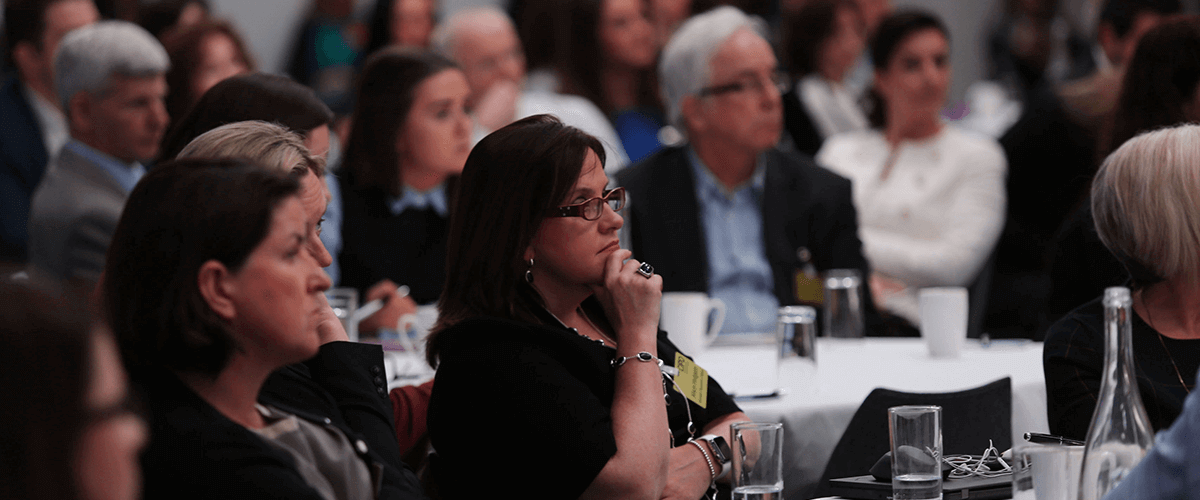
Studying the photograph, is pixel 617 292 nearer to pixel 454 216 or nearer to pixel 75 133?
pixel 454 216

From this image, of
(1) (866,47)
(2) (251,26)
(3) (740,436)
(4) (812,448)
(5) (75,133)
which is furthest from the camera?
(1) (866,47)

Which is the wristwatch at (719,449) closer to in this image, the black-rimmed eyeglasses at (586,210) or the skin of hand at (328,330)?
the black-rimmed eyeglasses at (586,210)

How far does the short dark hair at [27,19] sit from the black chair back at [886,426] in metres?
3.99

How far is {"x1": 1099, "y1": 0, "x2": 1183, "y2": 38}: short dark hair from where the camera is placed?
5062 mm

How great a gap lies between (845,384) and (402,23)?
4835 mm

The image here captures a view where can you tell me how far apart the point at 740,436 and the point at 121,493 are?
925mm

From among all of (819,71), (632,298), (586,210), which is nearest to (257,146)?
(586,210)

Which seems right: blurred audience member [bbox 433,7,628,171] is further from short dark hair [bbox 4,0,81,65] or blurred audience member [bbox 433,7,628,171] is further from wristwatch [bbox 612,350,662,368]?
wristwatch [bbox 612,350,662,368]

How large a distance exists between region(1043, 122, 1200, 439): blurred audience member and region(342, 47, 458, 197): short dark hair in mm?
2294

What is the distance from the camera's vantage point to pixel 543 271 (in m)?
2.07

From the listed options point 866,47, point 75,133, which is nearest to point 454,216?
point 75,133

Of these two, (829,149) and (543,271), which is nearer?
(543,271)

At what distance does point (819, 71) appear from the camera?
20.9 feet

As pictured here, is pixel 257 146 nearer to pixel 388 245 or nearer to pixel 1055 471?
pixel 1055 471
